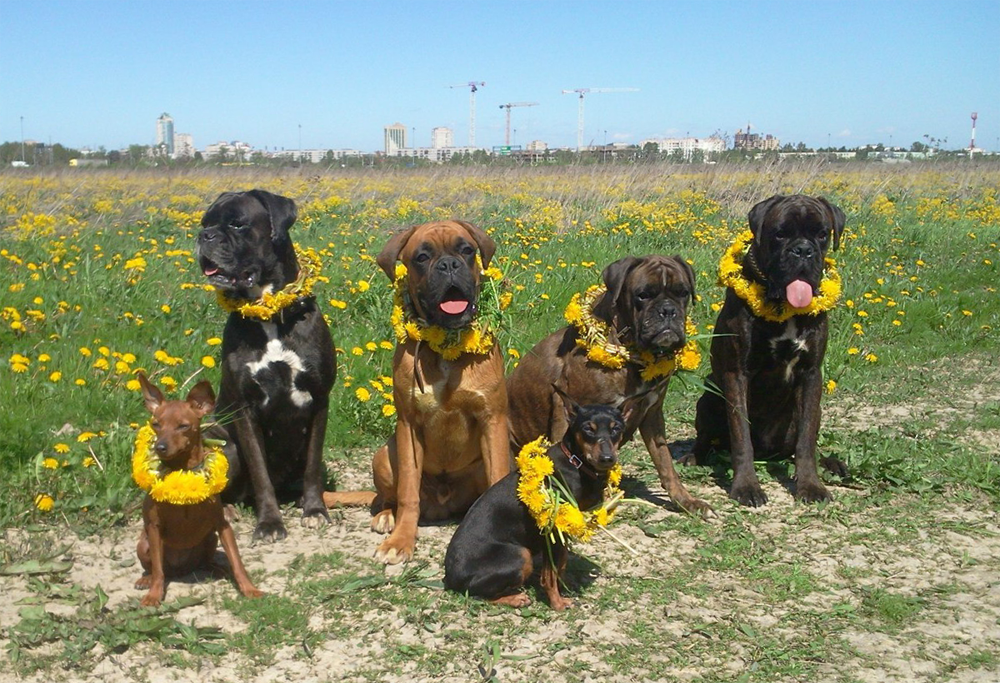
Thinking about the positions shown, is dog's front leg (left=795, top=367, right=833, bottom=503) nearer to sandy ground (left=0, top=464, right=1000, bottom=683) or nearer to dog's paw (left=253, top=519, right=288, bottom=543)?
sandy ground (left=0, top=464, right=1000, bottom=683)

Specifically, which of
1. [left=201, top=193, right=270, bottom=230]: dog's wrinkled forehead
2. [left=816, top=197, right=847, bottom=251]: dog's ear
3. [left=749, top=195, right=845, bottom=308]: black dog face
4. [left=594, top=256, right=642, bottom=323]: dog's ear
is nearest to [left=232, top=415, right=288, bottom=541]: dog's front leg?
[left=201, top=193, right=270, bottom=230]: dog's wrinkled forehead

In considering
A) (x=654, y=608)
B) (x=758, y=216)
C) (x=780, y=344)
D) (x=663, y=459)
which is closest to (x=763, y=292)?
(x=780, y=344)

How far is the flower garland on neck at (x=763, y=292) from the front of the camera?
16.4ft

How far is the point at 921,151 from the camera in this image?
27500 millimetres

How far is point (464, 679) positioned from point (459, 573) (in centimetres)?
55

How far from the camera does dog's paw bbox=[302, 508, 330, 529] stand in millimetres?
4695

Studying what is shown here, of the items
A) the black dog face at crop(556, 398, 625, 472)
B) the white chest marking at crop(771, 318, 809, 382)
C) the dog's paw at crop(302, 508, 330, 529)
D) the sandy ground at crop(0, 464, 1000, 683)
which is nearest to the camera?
the sandy ground at crop(0, 464, 1000, 683)

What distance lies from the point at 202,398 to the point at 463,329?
1314 mm

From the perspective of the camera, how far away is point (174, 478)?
3414 mm

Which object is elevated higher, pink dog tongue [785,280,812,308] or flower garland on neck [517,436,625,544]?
pink dog tongue [785,280,812,308]

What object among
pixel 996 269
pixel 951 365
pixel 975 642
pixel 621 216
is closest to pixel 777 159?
pixel 621 216

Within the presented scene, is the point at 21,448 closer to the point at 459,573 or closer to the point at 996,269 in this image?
the point at 459,573

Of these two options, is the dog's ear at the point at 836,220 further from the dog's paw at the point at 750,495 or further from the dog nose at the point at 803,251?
the dog's paw at the point at 750,495

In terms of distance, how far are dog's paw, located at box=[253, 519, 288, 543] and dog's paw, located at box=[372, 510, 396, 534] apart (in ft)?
1.55
